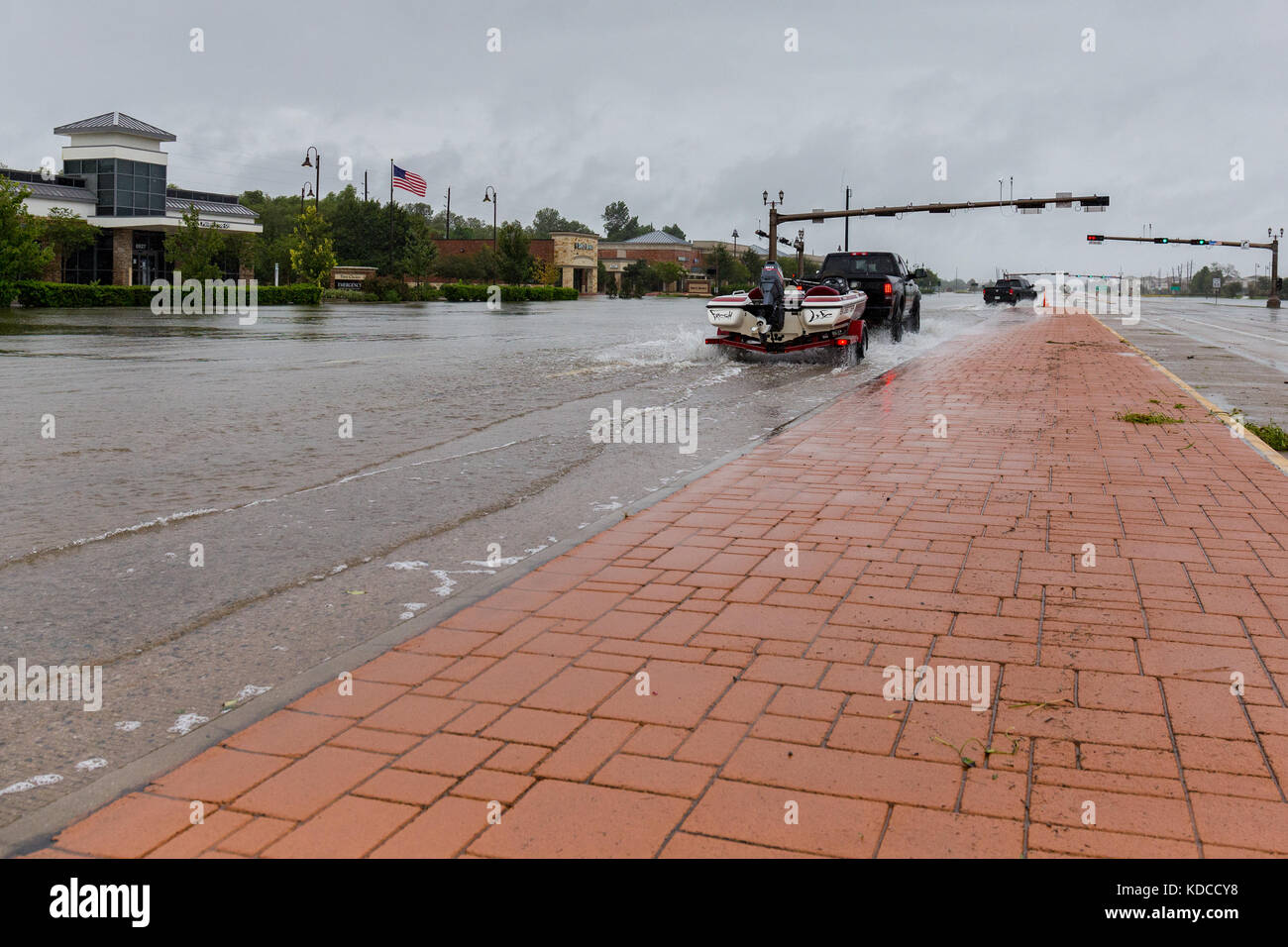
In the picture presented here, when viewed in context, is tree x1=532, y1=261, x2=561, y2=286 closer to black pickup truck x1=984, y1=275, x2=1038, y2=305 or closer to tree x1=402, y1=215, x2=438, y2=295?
tree x1=402, y1=215, x2=438, y2=295

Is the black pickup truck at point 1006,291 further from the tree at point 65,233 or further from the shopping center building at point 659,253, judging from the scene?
the shopping center building at point 659,253

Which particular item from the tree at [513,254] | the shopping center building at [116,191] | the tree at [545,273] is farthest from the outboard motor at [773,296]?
the tree at [545,273]

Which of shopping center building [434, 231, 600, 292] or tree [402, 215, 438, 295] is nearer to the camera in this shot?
tree [402, 215, 438, 295]

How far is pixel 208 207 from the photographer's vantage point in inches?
2598

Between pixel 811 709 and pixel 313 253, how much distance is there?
61.8 m

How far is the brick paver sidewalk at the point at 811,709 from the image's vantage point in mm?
2828

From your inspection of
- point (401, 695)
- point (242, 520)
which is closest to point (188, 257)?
point (242, 520)

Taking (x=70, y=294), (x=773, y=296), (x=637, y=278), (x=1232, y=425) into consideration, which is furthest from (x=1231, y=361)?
(x=637, y=278)

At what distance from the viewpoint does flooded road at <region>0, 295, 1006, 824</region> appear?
13.8 feet

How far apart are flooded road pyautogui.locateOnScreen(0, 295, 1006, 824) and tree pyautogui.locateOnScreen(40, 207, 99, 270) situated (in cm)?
3983

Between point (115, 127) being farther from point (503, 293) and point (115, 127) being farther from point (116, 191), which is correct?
point (503, 293)

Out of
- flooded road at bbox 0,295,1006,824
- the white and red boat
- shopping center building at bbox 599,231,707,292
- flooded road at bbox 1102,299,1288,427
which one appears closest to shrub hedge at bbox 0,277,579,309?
flooded road at bbox 0,295,1006,824
